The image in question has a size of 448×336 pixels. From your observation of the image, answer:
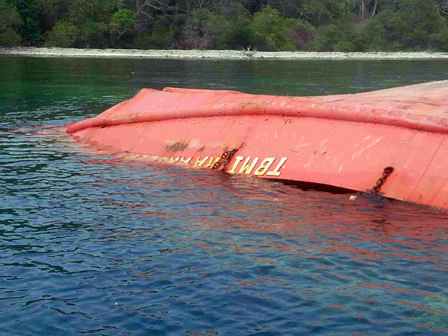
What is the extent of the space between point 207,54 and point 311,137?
52.2m

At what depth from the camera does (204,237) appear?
686 cm

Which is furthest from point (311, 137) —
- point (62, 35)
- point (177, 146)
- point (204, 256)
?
point (62, 35)

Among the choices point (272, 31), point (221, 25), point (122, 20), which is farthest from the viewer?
point (272, 31)

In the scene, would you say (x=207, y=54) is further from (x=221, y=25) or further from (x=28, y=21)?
(x=28, y=21)

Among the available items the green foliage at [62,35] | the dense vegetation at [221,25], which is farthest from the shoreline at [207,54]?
the dense vegetation at [221,25]

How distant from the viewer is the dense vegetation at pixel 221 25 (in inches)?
2334

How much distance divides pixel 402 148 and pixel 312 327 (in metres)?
3.84

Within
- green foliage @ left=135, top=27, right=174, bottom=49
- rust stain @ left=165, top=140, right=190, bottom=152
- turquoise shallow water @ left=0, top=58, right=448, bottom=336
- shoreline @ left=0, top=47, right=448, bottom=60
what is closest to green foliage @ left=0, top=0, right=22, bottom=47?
shoreline @ left=0, top=47, right=448, bottom=60

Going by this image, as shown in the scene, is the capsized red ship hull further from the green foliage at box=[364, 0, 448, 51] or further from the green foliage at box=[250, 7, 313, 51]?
the green foliage at box=[364, 0, 448, 51]

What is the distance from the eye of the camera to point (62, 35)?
2303 inches

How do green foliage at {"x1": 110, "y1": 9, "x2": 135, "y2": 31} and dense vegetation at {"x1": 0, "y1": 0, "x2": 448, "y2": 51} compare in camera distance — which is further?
green foliage at {"x1": 110, "y1": 9, "x2": 135, "y2": 31}

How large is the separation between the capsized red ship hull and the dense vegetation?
155 ft

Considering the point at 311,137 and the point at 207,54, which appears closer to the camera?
the point at 311,137

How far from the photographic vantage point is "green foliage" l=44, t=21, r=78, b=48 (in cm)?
5822
